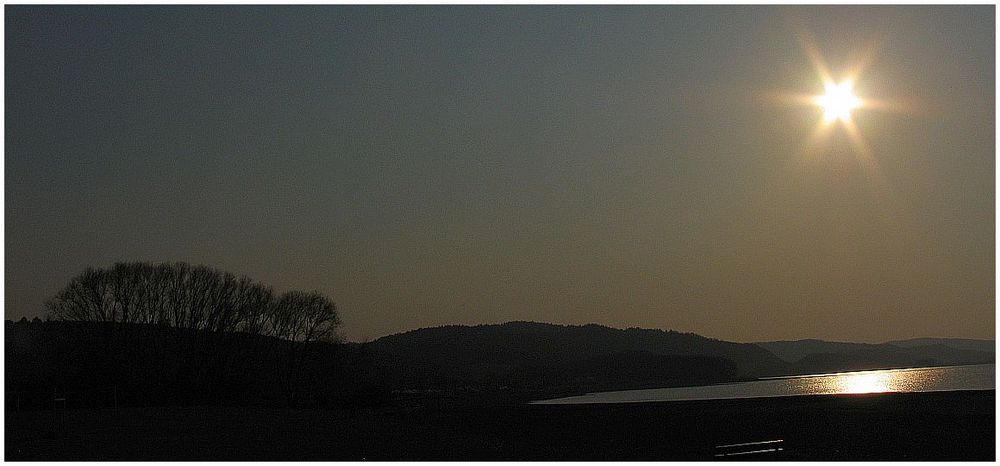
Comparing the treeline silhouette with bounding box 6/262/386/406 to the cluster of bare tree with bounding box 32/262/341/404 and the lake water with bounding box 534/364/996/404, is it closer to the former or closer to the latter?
the cluster of bare tree with bounding box 32/262/341/404

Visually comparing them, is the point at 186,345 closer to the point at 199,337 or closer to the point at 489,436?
the point at 199,337

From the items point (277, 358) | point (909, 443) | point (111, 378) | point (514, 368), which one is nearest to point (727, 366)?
point (514, 368)

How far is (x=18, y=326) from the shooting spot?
65438mm

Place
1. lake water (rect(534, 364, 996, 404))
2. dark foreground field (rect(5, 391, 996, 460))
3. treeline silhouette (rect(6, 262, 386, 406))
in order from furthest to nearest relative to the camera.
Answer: lake water (rect(534, 364, 996, 404)) → treeline silhouette (rect(6, 262, 386, 406)) → dark foreground field (rect(5, 391, 996, 460))

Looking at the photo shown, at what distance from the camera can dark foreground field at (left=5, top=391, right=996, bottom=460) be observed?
24.0 metres

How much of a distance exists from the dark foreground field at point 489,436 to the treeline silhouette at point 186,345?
59.1 feet

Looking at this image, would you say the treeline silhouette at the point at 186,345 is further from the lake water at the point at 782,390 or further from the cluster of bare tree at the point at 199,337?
the lake water at the point at 782,390

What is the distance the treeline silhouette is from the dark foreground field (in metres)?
18.0

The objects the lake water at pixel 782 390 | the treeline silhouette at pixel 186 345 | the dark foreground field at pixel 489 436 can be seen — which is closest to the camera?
the dark foreground field at pixel 489 436

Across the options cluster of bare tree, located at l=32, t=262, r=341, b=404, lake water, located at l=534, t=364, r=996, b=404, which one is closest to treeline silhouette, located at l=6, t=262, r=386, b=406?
cluster of bare tree, located at l=32, t=262, r=341, b=404

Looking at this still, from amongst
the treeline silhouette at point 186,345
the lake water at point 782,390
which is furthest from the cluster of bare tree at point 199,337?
the lake water at point 782,390

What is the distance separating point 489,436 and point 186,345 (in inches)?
1513

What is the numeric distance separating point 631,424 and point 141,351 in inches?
1428

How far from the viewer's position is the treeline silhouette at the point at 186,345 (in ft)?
184
